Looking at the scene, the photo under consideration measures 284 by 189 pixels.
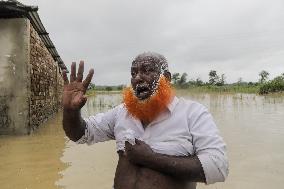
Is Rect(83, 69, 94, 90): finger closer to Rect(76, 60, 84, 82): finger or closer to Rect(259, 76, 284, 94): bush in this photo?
Rect(76, 60, 84, 82): finger

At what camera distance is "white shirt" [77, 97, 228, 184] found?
2199mm

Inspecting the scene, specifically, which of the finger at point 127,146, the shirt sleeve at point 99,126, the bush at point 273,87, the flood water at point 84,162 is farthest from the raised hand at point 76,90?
the bush at point 273,87

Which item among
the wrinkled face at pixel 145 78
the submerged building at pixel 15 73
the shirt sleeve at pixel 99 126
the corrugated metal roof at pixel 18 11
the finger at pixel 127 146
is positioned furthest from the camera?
the submerged building at pixel 15 73

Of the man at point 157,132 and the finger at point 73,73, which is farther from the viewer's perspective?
the finger at point 73,73

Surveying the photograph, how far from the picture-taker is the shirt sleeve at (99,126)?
8.84 feet

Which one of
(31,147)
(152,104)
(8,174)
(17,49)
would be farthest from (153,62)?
(17,49)

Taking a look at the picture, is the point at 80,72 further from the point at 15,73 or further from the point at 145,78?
the point at 15,73

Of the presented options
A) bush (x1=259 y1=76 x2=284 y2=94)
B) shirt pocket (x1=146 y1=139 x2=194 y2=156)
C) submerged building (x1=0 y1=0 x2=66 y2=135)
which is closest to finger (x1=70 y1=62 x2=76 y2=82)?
shirt pocket (x1=146 y1=139 x2=194 y2=156)

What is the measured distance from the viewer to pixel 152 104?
2385mm

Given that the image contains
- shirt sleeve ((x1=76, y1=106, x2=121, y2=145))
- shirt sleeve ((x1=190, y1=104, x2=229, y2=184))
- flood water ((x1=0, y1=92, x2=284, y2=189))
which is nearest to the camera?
shirt sleeve ((x1=190, y1=104, x2=229, y2=184))

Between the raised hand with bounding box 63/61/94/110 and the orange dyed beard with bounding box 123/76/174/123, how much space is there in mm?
243

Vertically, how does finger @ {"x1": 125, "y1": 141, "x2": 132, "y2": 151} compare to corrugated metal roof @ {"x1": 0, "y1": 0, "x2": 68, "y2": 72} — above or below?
below

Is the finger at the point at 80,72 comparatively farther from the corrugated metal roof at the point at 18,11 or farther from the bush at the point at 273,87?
the bush at the point at 273,87

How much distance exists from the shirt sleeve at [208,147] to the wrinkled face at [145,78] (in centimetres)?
29
